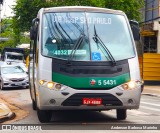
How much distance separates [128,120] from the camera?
12422 millimetres

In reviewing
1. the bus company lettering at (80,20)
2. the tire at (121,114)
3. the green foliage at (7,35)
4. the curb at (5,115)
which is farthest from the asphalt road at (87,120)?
the green foliage at (7,35)

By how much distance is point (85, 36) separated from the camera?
1148 cm

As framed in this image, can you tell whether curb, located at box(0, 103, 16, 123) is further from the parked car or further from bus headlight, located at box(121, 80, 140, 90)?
the parked car

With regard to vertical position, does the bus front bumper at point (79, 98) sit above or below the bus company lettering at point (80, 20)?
below

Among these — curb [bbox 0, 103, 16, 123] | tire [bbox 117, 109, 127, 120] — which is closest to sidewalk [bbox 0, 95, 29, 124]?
→ curb [bbox 0, 103, 16, 123]

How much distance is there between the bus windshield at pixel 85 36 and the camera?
1123 cm

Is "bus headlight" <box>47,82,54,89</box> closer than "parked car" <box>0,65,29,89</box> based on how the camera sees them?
Yes

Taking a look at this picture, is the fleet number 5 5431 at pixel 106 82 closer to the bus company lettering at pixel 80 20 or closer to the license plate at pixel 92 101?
the license plate at pixel 92 101

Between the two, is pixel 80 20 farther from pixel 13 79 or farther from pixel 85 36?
pixel 13 79

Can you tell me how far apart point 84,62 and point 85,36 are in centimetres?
77

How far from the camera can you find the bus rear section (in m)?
10.8

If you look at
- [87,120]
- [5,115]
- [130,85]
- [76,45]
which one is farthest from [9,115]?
[130,85]

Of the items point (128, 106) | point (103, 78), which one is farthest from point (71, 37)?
point (128, 106)

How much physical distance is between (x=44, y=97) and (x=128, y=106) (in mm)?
1906
